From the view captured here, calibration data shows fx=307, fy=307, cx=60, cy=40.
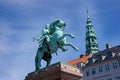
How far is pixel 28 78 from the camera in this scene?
2320 centimetres

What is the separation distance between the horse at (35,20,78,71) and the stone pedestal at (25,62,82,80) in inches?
53.9

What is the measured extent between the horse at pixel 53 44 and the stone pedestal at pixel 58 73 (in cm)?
137

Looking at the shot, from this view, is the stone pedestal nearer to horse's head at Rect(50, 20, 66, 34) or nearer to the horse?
the horse

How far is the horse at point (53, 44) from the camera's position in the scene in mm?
22719

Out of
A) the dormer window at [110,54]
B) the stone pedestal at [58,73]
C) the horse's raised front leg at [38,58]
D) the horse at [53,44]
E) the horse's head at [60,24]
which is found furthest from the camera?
the dormer window at [110,54]

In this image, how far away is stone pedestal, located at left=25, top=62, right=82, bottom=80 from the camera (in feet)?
69.8

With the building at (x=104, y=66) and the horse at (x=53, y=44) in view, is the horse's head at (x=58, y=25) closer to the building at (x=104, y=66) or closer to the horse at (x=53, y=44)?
the horse at (x=53, y=44)

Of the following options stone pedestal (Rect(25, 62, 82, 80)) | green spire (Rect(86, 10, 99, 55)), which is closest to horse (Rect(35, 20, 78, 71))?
stone pedestal (Rect(25, 62, 82, 80))

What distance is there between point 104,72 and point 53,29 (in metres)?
43.5

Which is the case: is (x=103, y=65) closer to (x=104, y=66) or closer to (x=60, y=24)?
(x=104, y=66)

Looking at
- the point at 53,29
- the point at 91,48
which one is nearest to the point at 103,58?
the point at 91,48

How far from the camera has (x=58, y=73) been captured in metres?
21.3

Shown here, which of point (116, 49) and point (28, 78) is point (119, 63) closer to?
point (116, 49)

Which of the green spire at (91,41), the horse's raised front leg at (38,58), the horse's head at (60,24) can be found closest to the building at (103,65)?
the green spire at (91,41)
